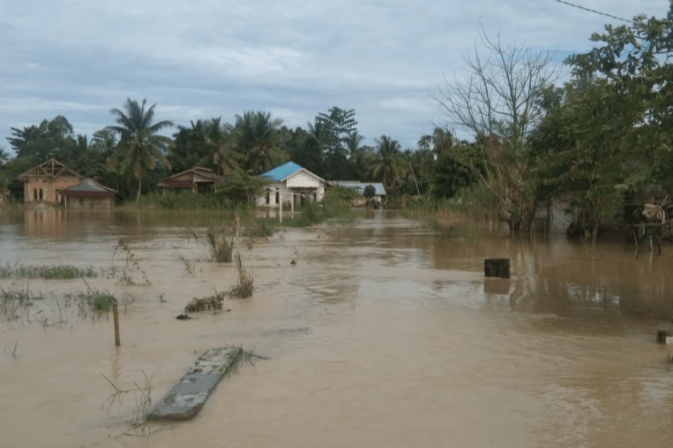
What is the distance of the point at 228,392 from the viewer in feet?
18.6

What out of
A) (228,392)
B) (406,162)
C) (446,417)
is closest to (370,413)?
(446,417)

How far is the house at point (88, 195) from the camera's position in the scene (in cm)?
5681

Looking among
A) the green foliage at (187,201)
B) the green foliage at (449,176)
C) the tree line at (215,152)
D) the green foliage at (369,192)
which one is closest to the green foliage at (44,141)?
the tree line at (215,152)

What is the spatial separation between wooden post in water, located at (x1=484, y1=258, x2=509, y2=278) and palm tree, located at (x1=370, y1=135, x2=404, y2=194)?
54.6 meters

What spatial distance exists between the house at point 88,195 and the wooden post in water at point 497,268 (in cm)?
4949

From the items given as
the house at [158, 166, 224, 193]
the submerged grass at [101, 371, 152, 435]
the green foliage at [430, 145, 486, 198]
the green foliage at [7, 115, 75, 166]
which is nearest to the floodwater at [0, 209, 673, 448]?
the submerged grass at [101, 371, 152, 435]

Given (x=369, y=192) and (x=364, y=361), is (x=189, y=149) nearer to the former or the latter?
(x=369, y=192)

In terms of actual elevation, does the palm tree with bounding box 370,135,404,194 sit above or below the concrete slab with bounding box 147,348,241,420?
above

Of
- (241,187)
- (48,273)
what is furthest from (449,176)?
(48,273)

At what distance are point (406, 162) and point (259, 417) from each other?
209 feet

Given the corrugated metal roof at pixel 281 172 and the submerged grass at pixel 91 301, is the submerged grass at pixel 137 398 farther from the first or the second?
the corrugated metal roof at pixel 281 172

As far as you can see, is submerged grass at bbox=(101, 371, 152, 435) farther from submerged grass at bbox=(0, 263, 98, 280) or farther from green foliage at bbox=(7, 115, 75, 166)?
green foliage at bbox=(7, 115, 75, 166)

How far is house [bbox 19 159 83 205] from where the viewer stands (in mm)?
59438

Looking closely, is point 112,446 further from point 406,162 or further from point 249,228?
point 406,162
